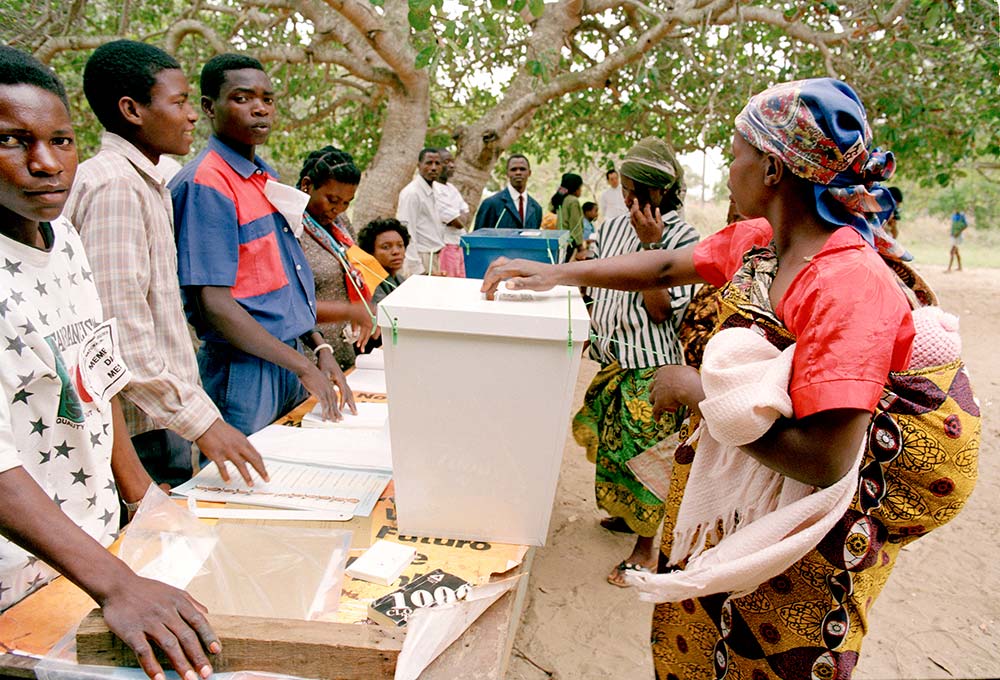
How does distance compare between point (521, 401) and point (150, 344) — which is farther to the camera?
point (150, 344)

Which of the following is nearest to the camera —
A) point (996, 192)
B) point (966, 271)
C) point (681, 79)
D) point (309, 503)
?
point (309, 503)

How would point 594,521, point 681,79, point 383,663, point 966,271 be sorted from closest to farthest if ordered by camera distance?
point 383,663
point 594,521
point 681,79
point 966,271

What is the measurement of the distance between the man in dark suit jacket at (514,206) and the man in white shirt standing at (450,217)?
80cm

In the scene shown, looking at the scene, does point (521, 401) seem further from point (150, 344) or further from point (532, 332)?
point (150, 344)

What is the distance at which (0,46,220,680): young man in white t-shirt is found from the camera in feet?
3.08

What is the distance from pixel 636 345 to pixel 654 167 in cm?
70

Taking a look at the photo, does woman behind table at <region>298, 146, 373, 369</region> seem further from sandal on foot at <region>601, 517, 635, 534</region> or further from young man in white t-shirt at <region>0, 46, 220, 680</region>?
sandal on foot at <region>601, 517, 635, 534</region>

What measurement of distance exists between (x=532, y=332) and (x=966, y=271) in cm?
1606

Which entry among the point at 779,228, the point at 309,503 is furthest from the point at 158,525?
the point at 779,228

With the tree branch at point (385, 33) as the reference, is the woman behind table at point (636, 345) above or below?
below

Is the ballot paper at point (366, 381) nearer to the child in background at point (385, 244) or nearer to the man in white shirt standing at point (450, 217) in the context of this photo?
the child in background at point (385, 244)

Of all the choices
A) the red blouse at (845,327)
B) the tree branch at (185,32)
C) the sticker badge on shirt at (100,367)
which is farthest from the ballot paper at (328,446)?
the tree branch at (185,32)

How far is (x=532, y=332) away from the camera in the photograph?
44.3 inches

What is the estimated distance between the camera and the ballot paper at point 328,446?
1658 mm
